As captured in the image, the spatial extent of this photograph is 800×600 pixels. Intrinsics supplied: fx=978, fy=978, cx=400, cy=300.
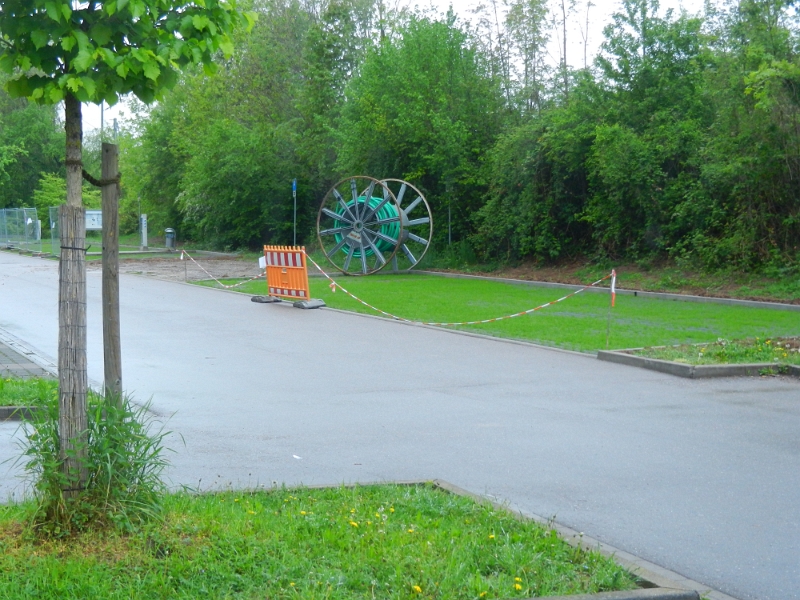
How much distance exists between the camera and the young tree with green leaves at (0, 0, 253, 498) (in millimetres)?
4723

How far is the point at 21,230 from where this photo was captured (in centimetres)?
5778

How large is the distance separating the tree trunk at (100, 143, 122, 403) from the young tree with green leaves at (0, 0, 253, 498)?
28 cm

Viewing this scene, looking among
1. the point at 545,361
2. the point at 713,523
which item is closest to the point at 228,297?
the point at 545,361

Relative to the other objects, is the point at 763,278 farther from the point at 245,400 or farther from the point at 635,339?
the point at 245,400

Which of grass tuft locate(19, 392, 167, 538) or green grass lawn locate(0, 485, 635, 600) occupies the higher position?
grass tuft locate(19, 392, 167, 538)

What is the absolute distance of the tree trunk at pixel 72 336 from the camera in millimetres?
4988

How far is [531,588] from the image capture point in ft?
15.5

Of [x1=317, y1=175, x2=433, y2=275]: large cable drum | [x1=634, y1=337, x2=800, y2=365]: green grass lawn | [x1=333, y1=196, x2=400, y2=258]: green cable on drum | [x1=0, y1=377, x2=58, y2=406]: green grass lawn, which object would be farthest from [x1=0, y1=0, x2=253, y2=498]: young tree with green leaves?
[x1=333, y1=196, x2=400, y2=258]: green cable on drum

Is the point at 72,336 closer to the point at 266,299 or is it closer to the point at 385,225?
the point at 266,299

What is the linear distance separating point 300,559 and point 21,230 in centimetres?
5744

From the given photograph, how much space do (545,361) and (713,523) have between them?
746 cm

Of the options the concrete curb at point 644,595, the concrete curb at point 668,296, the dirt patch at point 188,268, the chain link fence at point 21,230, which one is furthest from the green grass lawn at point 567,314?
the chain link fence at point 21,230

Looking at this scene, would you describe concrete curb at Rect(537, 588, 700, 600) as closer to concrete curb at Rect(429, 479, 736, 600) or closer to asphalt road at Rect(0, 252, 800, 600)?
concrete curb at Rect(429, 479, 736, 600)

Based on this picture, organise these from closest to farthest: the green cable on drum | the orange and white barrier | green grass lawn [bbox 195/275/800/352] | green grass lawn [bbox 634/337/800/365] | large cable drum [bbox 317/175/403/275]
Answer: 1. green grass lawn [bbox 634/337/800/365]
2. green grass lawn [bbox 195/275/800/352]
3. the orange and white barrier
4. large cable drum [bbox 317/175/403/275]
5. the green cable on drum
